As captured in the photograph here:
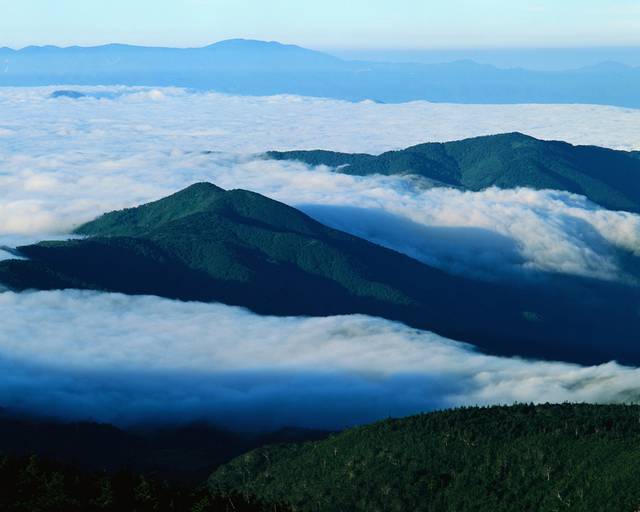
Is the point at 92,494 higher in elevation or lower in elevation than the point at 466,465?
higher

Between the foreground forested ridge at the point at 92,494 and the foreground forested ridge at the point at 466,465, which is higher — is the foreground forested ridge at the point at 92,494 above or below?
above

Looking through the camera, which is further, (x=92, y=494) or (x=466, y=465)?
(x=466, y=465)

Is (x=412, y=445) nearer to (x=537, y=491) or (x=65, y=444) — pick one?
(x=537, y=491)

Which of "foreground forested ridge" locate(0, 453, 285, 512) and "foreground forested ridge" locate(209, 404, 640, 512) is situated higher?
"foreground forested ridge" locate(0, 453, 285, 512)

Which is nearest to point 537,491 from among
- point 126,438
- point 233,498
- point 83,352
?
point 233,498

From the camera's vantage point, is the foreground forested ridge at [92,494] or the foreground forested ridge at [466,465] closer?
the foreground forested ridge at [92,494]

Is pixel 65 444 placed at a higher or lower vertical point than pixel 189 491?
lower

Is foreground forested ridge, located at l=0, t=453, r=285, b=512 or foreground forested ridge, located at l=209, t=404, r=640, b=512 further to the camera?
foreground forested ridge, located at l=209, t=404, r=640, b=512

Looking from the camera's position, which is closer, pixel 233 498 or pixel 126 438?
pixel 233 498
